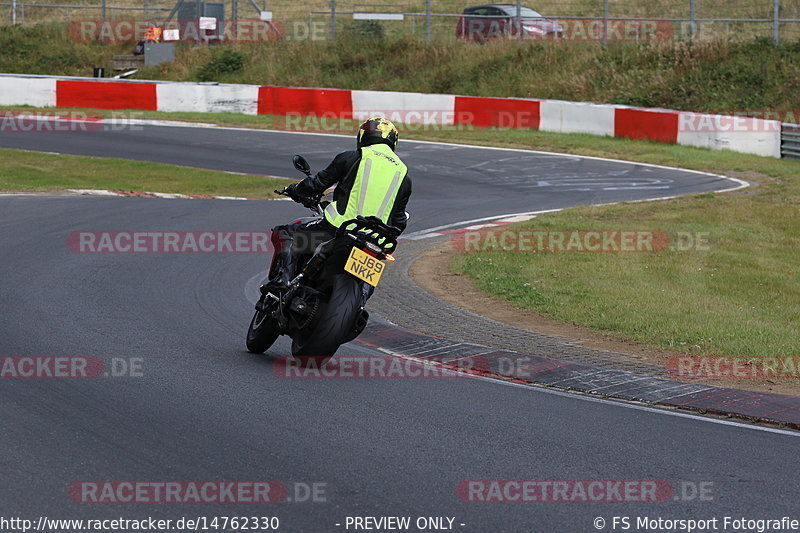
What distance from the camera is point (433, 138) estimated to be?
27.5m

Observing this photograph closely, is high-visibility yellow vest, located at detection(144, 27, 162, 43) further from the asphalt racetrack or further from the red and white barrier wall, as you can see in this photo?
the asphalt racetrack

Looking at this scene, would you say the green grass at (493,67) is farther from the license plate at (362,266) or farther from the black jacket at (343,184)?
the license plate at (362,266)

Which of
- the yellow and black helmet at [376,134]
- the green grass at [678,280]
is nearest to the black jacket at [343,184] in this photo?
the yellow and black helmet at [376,134]

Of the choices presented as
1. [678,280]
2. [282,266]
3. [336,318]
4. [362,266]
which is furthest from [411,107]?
[362,266]

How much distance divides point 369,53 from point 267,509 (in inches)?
1360

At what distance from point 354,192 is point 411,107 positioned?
22.7 meters

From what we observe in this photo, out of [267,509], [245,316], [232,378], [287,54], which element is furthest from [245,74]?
[267,509]

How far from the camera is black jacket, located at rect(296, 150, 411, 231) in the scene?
329 inches

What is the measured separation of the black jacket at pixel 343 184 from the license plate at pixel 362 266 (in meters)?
0.64

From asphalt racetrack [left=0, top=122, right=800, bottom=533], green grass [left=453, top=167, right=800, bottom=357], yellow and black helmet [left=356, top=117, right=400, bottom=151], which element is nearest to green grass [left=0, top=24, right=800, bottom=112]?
green grass [left=453, top=167, right=800, bottom=357]

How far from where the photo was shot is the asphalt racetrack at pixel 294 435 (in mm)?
5594

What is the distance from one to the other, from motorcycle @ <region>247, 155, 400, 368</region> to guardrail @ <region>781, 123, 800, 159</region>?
18065 mm

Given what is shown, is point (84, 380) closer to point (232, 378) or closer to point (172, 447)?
point (232, 378)

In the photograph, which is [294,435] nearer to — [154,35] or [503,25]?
[503,25]
